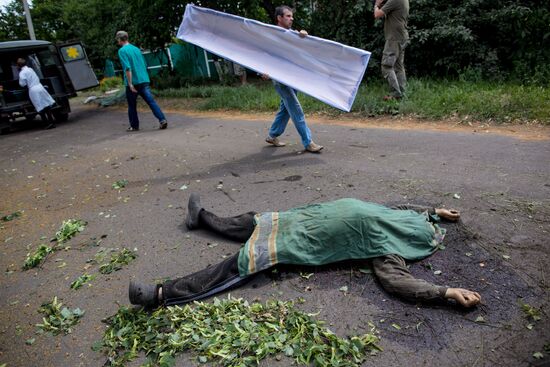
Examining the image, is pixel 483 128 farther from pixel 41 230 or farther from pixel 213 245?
pixel 41 230

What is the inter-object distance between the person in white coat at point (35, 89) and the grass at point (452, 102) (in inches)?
210

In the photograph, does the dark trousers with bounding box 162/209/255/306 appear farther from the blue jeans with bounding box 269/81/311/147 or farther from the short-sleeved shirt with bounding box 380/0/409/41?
the short-sleeved shirt with bounding box 380/0/409/41

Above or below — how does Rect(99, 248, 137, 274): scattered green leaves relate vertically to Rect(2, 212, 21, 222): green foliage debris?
above

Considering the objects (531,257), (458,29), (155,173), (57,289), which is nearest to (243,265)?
(57,289)

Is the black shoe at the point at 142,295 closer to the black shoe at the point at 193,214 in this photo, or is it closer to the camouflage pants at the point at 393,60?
the black shoe at the point at 193,214

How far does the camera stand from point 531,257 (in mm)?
3096

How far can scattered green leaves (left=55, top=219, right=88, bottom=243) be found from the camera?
4445 millimetres

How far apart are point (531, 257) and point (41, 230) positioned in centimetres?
494

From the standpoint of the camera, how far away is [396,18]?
7.89 meters

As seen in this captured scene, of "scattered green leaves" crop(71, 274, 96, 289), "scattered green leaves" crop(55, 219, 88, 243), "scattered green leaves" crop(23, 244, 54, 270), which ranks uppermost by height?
"scattered green leaves" crop(71, 274, 96, 289)

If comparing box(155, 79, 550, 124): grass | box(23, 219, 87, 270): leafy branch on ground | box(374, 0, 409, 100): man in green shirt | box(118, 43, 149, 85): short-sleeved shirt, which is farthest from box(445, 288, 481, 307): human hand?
box(118, 43, 149, 85): short-sleeved shirt

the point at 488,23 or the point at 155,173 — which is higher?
the point at 488,23

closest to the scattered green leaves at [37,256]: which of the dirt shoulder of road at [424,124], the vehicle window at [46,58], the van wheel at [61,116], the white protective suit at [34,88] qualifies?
the dirt shoulder of road at [424,124]

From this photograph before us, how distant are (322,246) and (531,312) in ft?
4.53
